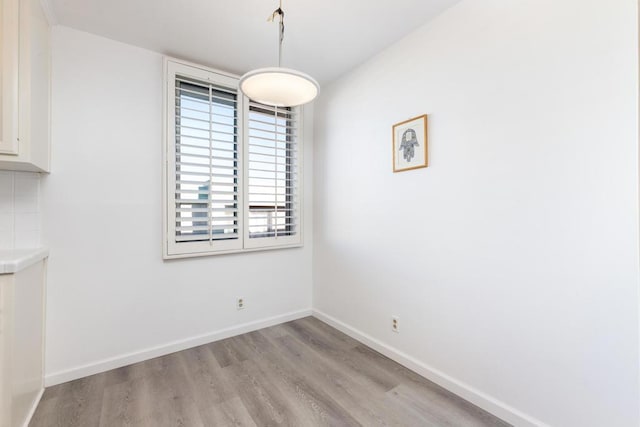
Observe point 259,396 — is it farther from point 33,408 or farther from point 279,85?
point 279,85

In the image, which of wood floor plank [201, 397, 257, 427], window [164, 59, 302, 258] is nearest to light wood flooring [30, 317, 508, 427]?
wood floor plank [201, 397, 257, 427]

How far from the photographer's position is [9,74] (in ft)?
4.79

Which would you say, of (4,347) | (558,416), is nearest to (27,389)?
(4,347)

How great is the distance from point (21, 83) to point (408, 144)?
237 cm

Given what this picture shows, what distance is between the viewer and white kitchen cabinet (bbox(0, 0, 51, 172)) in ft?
4.77

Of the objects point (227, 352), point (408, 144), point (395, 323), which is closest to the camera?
point (408, 144)

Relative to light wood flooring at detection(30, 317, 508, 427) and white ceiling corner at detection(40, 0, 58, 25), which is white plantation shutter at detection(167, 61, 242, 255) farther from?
light wood flooring at detection(30, 317, 508, 427)

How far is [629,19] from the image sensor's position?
1.25m

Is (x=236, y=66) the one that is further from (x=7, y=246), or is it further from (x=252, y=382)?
(x=252, y=382)

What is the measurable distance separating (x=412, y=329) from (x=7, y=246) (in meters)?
2.83

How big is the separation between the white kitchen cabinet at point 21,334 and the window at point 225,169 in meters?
0.81

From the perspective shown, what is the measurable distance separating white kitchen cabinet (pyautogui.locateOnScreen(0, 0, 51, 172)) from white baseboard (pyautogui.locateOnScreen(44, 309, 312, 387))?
145cm

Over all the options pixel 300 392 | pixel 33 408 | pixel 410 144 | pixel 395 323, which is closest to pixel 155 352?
pixel 33 408

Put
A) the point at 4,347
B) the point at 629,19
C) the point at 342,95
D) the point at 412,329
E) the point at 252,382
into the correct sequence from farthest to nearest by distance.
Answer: the point at 342,95
the point at 412,329
the point at 252,382
the point at 4,347
the point at 629,19
